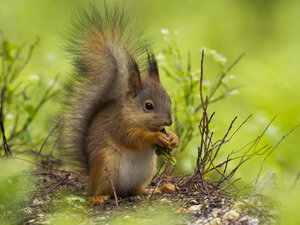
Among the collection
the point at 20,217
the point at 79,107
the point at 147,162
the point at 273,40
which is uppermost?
the point at 273,40

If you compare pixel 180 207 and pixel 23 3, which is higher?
pixel 23 3

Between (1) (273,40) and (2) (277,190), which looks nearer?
(2) (277,190)

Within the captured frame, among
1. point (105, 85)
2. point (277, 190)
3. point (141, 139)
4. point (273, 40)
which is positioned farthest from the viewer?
point (273, 40)

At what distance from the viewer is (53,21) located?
791 centimetres

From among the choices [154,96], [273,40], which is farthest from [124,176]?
[273,40]

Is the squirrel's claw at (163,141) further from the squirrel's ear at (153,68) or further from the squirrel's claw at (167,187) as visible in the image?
the squirrel's ear at (153,68)

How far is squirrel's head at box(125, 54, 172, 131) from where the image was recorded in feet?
10.6

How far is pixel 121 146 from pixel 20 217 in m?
0.60

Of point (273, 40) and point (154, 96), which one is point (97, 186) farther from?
point (273, 40)

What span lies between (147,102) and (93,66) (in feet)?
1.35

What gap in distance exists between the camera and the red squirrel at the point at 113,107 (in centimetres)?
326

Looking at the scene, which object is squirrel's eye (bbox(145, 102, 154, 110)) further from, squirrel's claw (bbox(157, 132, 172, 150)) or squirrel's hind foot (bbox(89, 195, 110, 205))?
squirrel's hind foot (bbox(89, 195, 110, 205))

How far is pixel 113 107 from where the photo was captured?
341 cm

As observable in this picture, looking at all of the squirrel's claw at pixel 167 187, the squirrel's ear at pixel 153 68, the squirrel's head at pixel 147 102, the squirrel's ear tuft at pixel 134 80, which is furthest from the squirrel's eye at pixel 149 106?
the squirrel's claw at pixel 167 187
